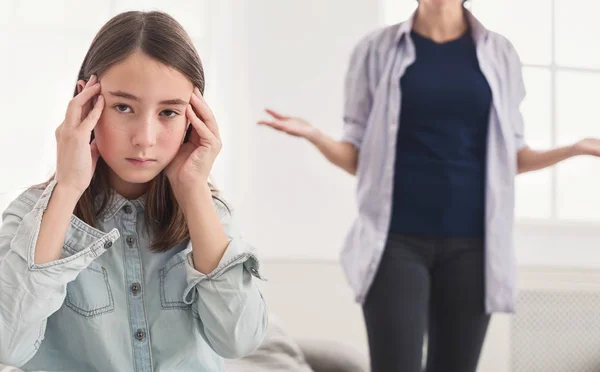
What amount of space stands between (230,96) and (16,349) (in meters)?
1.81

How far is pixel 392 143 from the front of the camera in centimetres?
192

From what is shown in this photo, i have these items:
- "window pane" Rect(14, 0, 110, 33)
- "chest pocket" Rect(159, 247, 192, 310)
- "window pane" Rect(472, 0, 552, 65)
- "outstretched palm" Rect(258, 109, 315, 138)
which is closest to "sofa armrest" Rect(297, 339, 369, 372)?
"outstretched palm" Rect(258, 109, 315, 138)

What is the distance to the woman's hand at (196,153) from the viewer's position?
1179 millimetres

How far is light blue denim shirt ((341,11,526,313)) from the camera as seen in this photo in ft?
6.24

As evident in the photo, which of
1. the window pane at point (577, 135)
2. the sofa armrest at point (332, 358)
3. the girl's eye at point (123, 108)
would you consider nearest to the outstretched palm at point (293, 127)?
the sofa armrest at point (332, 358)

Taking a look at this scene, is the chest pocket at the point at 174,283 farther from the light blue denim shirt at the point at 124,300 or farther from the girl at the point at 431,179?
the girl at the point at 431,179

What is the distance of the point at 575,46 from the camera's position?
128 inches

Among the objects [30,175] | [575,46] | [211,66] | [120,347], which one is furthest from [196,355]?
[575,46]

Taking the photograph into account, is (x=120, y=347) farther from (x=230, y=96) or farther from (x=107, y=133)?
(x=230, y=96)

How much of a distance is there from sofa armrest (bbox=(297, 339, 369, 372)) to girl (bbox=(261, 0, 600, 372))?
0.20m

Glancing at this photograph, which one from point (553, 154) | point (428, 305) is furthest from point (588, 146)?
point (428, 305)

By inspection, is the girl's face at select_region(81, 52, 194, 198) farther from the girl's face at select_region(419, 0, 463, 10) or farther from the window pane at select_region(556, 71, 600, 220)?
the window pane at select_region(556, 71, 600, 220)

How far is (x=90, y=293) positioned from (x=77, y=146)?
0.70ft

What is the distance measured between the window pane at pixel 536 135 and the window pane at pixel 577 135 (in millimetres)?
49
